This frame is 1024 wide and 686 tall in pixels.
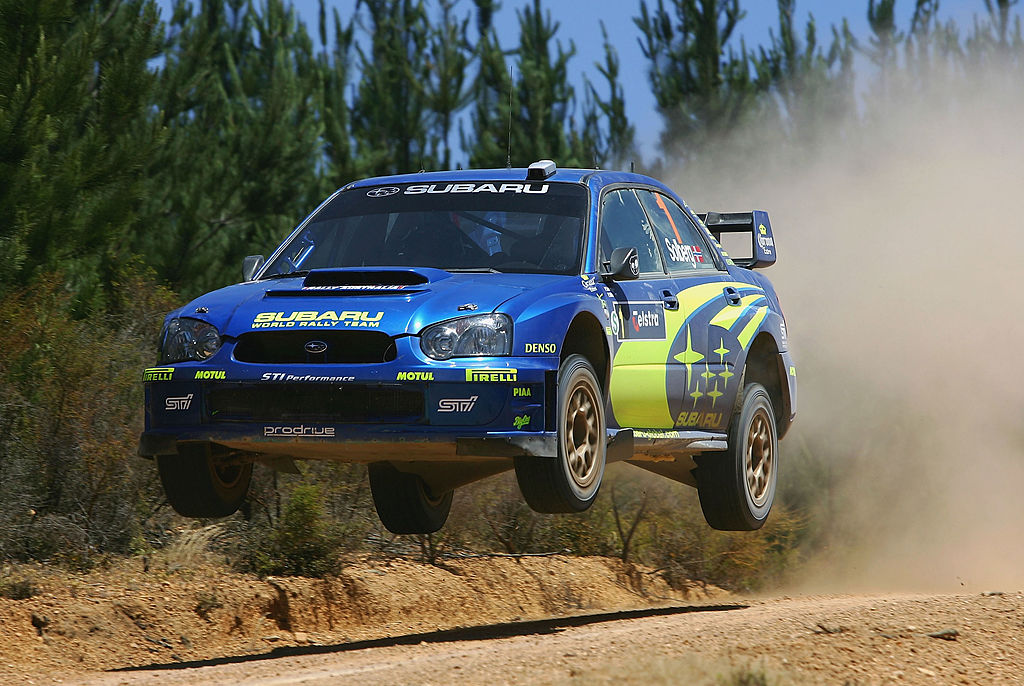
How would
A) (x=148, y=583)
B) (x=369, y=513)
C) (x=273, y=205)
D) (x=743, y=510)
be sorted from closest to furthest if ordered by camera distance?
1. (x=743, y=510)
2. (x=148, y=583)
3. (x=369, y=513)
4. (x=273, y=205)

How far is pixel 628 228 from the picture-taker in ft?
28.4

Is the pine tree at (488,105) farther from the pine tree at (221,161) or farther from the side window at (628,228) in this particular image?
the side window at (628,228)

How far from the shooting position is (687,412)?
8.67 meters

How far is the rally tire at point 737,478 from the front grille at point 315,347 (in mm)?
2942

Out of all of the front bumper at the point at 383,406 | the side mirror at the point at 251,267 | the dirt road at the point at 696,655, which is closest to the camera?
the dirt road at the point at 696,655

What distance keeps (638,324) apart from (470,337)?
148 centimetres

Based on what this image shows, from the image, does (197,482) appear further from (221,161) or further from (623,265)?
(221,161)

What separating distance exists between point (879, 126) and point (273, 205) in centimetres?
1036

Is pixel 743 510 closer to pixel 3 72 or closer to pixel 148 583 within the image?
pixel 148 583

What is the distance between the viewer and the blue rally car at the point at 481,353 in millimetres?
7078

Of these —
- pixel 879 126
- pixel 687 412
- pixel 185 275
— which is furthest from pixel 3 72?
pixel 879 126

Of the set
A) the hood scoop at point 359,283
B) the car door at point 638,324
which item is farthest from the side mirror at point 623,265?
the hood scoop at point 359,283

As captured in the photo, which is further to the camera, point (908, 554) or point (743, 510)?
point (908, 554)

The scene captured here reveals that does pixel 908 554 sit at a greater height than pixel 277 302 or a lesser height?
lesser
